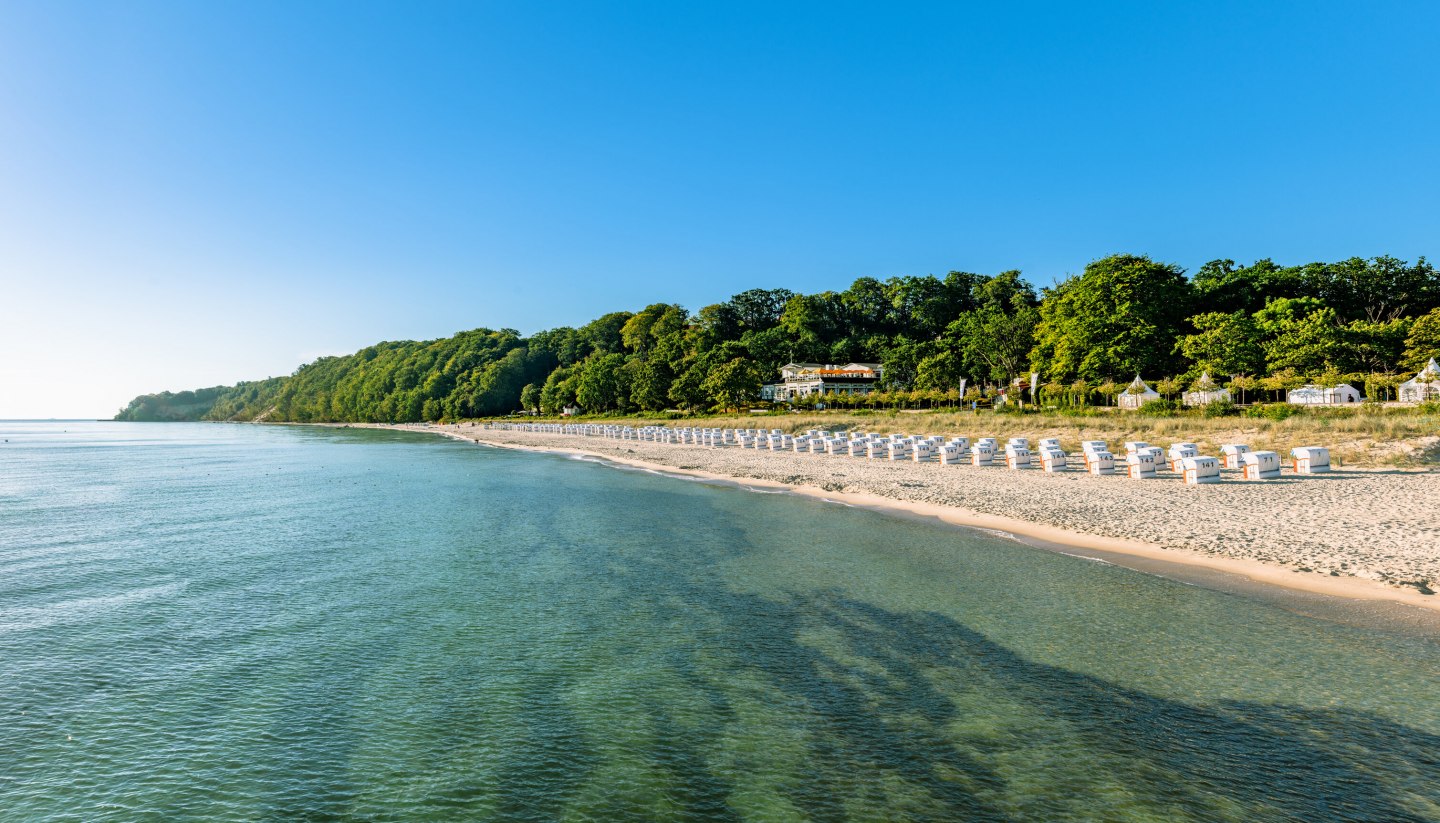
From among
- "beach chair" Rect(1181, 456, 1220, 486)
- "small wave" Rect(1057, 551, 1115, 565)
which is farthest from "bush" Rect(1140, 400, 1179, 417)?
"small wave" Rect(1057, 551, 1115, 565)

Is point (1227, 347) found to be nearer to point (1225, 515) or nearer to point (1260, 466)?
point (1260, 466)

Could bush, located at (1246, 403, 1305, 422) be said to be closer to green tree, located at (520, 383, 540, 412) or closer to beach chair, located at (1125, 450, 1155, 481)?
beach chair, located at (1125, 450, 1155, 481)

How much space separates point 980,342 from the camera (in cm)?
8338

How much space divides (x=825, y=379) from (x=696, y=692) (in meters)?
93.0

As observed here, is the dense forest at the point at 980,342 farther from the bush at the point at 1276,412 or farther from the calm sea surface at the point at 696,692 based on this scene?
the calm sea surface at the point at 696,692

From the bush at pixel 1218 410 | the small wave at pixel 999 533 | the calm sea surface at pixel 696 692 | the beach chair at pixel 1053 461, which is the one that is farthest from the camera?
the bush at pixel 1218 410

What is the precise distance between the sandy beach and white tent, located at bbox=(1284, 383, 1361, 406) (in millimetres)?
31048

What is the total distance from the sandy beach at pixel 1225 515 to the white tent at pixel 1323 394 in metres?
31.0

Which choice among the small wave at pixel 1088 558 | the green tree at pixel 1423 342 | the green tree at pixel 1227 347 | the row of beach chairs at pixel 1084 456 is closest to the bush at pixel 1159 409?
the row of beach chairs at pixel 1084 456

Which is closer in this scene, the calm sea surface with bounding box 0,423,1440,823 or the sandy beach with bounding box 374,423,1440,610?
the calm sea surface with bounding box 0,423,1440,823

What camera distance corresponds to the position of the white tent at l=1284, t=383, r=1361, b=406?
44562 mm

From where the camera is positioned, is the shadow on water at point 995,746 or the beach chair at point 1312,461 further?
the beach chair at point 1312,461

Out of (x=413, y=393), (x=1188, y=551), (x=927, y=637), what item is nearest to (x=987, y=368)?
(x=1188, y=551)

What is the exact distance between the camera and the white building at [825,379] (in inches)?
3895
